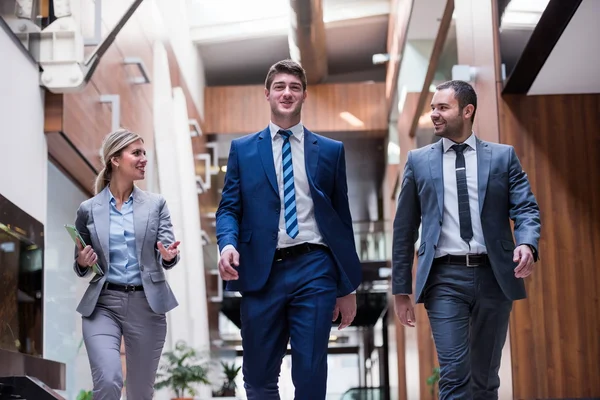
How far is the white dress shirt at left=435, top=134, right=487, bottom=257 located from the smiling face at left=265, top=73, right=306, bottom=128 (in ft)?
2.72

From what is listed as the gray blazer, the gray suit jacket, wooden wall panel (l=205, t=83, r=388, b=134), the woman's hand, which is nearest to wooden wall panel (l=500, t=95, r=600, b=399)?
the gray suit jacket

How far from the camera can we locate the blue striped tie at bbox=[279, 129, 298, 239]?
379 centimetres

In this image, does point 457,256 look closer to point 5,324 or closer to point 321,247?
point 321,247

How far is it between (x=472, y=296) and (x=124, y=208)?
5.75 feet

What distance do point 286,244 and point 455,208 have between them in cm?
90

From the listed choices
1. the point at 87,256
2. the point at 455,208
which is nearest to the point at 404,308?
the point at 455,208

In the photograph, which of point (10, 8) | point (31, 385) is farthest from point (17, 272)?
point (10, 8)

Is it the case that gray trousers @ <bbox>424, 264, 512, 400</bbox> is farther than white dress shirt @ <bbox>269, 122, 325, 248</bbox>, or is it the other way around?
gray trousers @ <bbox>424, 264, 512, 400</bbox>

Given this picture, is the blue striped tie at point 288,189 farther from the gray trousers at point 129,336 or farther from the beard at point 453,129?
the gray trousers at point 129,336

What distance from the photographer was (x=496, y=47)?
7.45 meters

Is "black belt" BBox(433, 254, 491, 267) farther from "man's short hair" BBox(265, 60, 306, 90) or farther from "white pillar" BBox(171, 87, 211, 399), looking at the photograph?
"white pillar" BBox(171, 87, 211, 399)

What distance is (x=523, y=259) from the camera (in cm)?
384

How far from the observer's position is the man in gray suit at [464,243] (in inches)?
157

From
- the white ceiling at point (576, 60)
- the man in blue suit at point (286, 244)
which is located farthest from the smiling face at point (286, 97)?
the white ceiling at point (576, 60)
